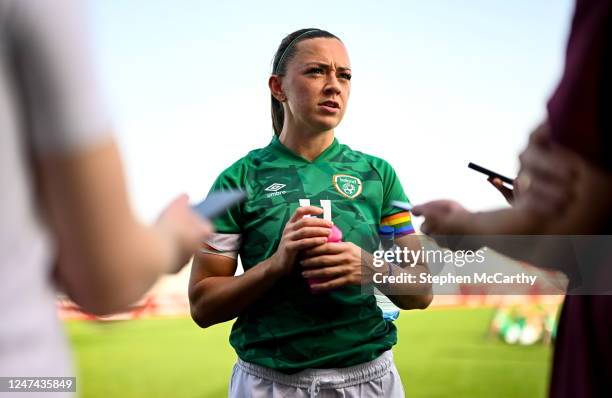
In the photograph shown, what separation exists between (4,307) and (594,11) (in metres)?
0.56

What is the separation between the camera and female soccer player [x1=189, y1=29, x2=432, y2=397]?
1.19 m

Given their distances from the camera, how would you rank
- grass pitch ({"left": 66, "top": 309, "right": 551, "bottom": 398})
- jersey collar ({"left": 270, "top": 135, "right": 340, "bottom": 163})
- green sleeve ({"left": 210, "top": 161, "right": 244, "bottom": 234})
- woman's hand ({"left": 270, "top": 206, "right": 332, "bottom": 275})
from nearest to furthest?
woman's hand ({"left": 270, "top": 206, "right": 332, "bottom": 275}) < green sleeve ({"left": 210, "top": 161, "right": 244, "bottom": 234}) < jersey collar ({"left": 270, "top": 135, "right": 340, "bottom": 163}) < grass pitch ({"left": 66, "top": 309, "right": 551, "bottom": 398})

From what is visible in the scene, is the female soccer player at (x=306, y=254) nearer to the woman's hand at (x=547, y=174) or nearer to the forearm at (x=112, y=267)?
the woman's hand at (x=547, y=174)

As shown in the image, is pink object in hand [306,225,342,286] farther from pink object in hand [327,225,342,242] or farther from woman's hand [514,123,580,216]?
woman's hand [514,123,580,216]

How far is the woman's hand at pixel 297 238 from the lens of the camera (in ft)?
3.79

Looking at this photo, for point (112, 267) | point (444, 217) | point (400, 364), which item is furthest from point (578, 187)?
point (400, 364)

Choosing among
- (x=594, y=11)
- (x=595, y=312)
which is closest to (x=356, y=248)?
(x=595, y=312)

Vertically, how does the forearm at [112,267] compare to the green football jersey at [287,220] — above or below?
above

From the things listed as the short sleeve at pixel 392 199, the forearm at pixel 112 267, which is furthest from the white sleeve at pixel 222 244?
the forearm at pixel 112 267

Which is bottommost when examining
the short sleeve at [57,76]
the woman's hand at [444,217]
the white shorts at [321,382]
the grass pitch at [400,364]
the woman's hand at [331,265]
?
the grass pitch at [400,364]

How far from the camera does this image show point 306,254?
46.6 inches

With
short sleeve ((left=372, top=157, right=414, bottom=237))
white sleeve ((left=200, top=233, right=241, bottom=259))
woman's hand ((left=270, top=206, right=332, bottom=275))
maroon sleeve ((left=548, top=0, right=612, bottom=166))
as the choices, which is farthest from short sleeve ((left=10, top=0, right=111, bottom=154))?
short sleeve ((left=372, top=157, right=414, bottom=237))

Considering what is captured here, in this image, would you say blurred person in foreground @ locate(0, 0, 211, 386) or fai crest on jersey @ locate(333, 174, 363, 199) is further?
fai crest on jersey @ locate(333, 174, 363, 199)

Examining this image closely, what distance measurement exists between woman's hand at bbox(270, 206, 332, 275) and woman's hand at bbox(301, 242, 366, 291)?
0.07 ft
